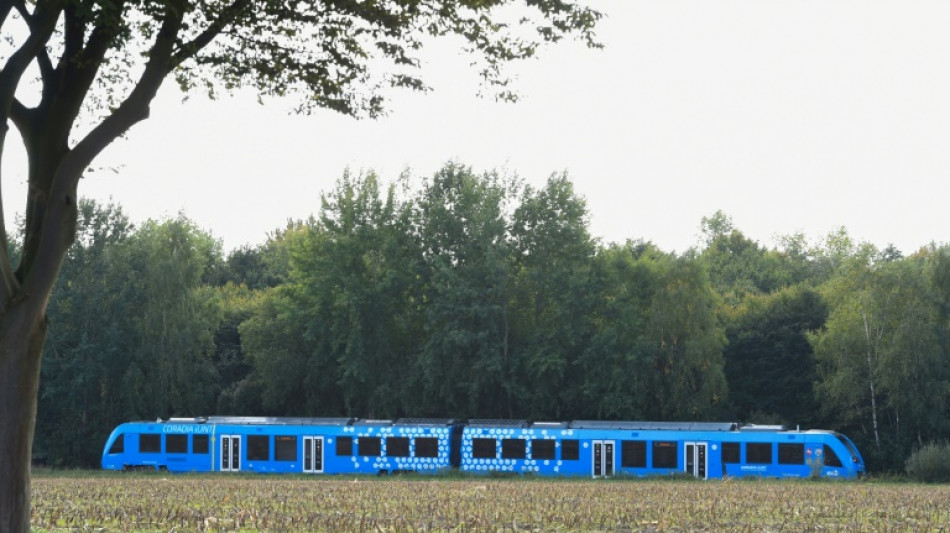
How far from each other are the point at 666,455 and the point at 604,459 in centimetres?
236

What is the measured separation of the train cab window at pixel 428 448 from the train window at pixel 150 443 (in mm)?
10984

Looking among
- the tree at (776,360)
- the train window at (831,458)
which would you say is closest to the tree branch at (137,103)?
the train window at (831,458)

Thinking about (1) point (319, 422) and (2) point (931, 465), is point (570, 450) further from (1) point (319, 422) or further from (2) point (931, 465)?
(2) point (931, 465)

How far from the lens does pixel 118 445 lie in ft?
164

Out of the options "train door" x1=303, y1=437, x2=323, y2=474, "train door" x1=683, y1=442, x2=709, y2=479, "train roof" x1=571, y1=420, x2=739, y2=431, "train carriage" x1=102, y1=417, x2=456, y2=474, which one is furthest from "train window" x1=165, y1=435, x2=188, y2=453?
"train door" x1=683, y1=442, x2=709, y2=479

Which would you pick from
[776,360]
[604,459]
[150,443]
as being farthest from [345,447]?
[776,360]

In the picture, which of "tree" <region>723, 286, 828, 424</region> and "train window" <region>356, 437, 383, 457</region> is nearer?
"train window" <region>356, 437, 383, 457</region>

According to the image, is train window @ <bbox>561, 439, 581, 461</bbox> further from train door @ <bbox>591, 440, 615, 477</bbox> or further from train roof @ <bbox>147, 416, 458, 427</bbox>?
train roof @ <bbox>147, 416, 458, 427</bbox>

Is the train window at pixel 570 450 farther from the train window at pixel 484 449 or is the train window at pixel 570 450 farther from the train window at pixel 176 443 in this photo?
the train window at pixel 176 443

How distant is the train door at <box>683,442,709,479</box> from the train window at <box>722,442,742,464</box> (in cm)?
67

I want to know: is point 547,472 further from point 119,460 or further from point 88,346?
point 88,346

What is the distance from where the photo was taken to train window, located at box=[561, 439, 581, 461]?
4591cm

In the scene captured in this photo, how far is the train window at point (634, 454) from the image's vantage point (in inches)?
1788

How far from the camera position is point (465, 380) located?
2250 inches
